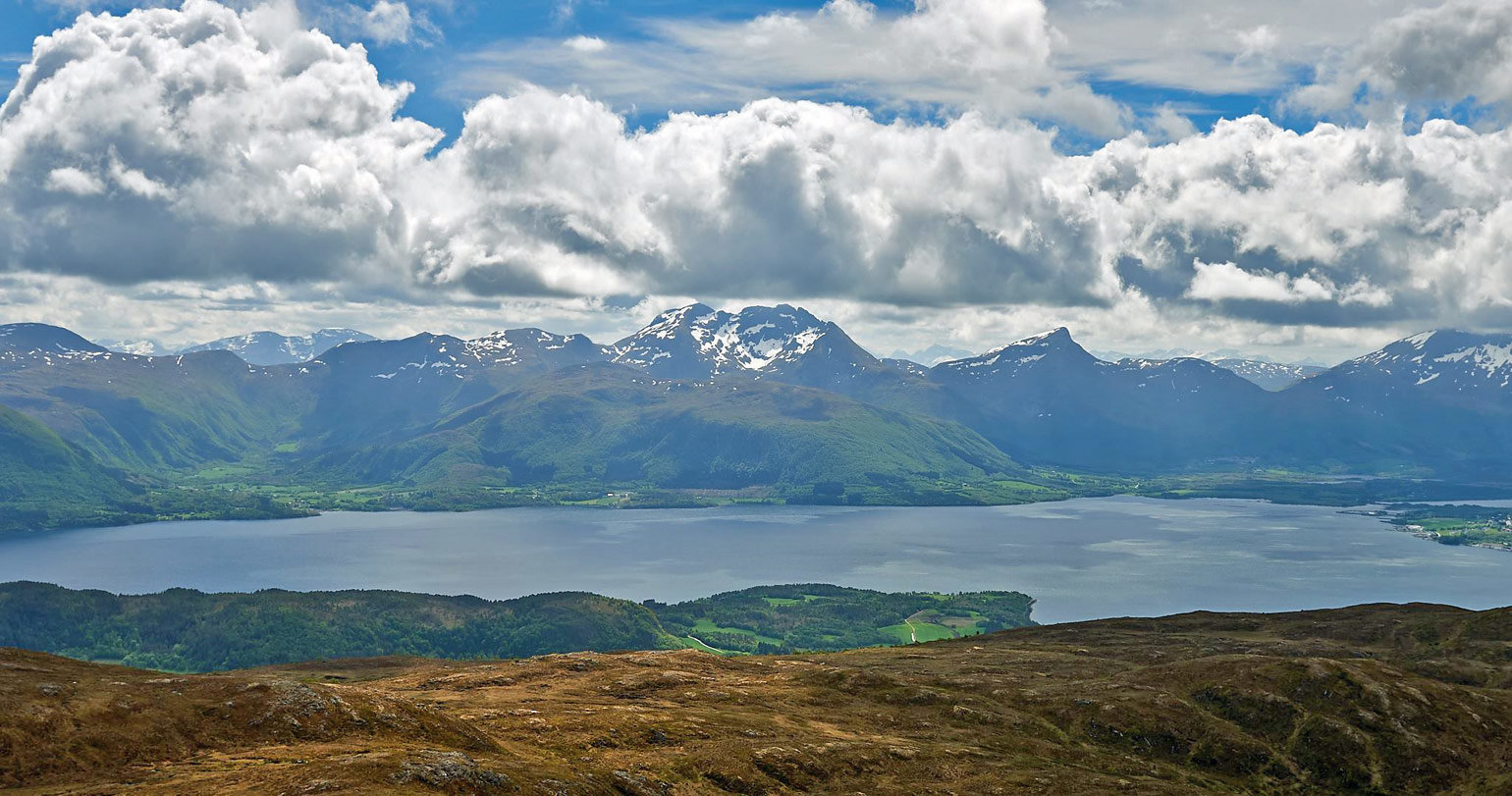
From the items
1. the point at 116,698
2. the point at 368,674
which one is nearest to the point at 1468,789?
the point at 116,698

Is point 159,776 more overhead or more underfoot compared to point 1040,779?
more overhead

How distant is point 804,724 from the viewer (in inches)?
4405

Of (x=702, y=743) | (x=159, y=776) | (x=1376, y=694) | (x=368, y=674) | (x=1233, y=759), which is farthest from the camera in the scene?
(x=368, y=674)

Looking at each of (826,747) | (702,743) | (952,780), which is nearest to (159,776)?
(702,743)

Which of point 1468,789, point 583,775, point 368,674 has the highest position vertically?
point 583,775

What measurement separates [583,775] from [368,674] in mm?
116870

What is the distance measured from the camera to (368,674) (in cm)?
18075

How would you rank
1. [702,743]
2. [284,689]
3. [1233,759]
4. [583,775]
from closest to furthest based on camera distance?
1. [583,775]
2. [284,689]
3. [702,743]
4. [1233,759]

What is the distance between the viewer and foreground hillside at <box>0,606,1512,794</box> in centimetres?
7250

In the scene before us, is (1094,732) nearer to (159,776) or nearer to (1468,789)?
(1468,789)

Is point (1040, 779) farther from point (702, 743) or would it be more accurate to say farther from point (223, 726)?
point (223, 726)

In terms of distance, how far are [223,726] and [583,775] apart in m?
26.6

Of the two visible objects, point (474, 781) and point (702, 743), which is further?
point (702, 743)

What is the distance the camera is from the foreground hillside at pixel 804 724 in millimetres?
72500
